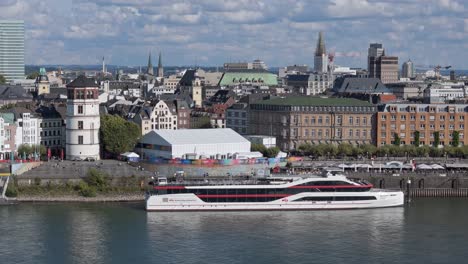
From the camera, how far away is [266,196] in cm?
4822

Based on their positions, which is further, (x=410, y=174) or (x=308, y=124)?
(x=308, y=124)

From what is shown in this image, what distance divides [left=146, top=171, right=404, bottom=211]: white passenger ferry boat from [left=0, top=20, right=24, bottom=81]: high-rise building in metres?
126

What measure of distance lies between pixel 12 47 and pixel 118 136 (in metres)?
117

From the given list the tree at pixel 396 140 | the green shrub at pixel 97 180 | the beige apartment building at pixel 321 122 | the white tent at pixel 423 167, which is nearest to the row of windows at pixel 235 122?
the beige apartment building at pixel 321 122

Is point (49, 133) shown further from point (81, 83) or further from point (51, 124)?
point (81, 83)

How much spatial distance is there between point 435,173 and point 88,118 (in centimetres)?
2029

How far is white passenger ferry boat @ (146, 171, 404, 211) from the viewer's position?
4788 centimetres

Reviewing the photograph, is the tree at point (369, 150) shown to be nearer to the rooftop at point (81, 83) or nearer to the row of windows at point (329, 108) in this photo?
the row of windows at point (329, 108)

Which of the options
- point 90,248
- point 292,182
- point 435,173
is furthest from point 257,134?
point 90,248

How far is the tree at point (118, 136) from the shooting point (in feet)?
198

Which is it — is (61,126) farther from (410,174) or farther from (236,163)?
(410,174)

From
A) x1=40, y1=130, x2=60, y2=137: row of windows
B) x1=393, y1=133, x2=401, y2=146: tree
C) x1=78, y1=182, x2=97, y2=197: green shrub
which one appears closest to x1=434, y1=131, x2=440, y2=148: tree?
x1=393, y1=133, x2=401, y2=146: tree

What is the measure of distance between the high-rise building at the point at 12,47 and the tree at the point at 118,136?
11144cm

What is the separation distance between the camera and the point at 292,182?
1919 inches
